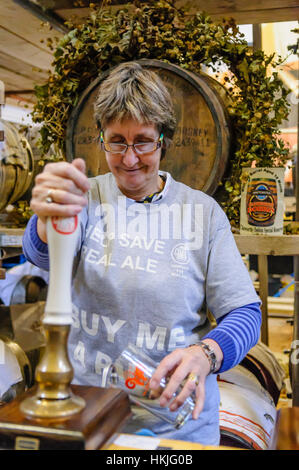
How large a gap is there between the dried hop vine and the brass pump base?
51.0 inches

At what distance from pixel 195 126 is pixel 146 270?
0.81 m

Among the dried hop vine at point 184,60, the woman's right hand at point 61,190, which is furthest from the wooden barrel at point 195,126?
the woman's right hand at point 61,190

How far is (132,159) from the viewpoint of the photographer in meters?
1.42

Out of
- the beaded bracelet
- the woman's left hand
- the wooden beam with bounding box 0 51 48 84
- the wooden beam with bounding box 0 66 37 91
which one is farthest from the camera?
the wooden beam with bounding box 0 66 37 91

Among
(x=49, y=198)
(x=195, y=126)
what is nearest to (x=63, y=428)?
(x=49, y=198)

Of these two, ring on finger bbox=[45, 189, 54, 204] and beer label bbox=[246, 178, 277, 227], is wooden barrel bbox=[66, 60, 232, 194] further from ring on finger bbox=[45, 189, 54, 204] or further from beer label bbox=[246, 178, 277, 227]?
ring on finger bbox=[45, 189, 54, 204]

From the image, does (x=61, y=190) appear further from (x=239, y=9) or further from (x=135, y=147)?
(x=239, y=9)

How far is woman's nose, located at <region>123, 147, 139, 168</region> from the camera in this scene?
142 cm

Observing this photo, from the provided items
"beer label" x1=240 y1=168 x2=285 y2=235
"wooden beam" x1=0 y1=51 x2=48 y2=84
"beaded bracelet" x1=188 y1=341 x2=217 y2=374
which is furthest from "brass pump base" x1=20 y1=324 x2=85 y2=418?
"wooden beam" x1=0 y1=51 x2=48 y2=84

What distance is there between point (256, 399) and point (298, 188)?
34.8 inches

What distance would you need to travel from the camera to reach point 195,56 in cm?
213

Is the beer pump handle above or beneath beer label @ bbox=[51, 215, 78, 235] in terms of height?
beneath

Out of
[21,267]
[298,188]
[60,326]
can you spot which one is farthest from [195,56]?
[21,267]
